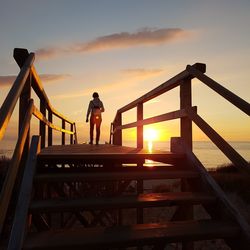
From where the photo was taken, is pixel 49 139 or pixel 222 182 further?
pixel 222 182

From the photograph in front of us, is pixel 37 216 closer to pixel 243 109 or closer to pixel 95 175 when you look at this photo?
pixel 95 175

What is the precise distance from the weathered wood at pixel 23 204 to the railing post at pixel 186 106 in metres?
1.82

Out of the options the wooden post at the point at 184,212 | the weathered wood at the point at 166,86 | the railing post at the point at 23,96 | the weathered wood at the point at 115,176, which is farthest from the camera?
the weathered wood at the point at 166,86

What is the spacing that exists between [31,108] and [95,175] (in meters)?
1.07

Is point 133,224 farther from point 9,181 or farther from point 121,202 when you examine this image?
point 9,181

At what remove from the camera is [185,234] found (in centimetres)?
285

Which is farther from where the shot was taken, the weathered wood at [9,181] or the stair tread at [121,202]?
the stair tread at [121,202]

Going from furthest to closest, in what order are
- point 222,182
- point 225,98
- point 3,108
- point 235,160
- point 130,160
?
1. point 222,182
2. point 130,160
3. point 225,98
4. point 235,160
5. point 3,108

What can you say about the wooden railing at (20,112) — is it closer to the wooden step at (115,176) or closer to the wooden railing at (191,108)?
the wooden step at (115,176)

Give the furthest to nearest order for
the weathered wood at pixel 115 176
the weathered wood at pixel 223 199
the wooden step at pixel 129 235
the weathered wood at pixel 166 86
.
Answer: the weathered wood at pixel 166 86
the weathered wood at pixel 115 176
the weathered wood at pixel 223 199
the wooden step at pixel 129 235

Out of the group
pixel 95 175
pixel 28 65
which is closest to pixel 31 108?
pixel 28 65

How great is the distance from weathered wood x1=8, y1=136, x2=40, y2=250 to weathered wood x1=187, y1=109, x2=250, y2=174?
6.09 ft

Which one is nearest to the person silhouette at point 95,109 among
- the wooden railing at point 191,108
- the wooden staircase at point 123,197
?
the wooden railing at point 191,108

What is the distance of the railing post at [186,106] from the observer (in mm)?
4277
